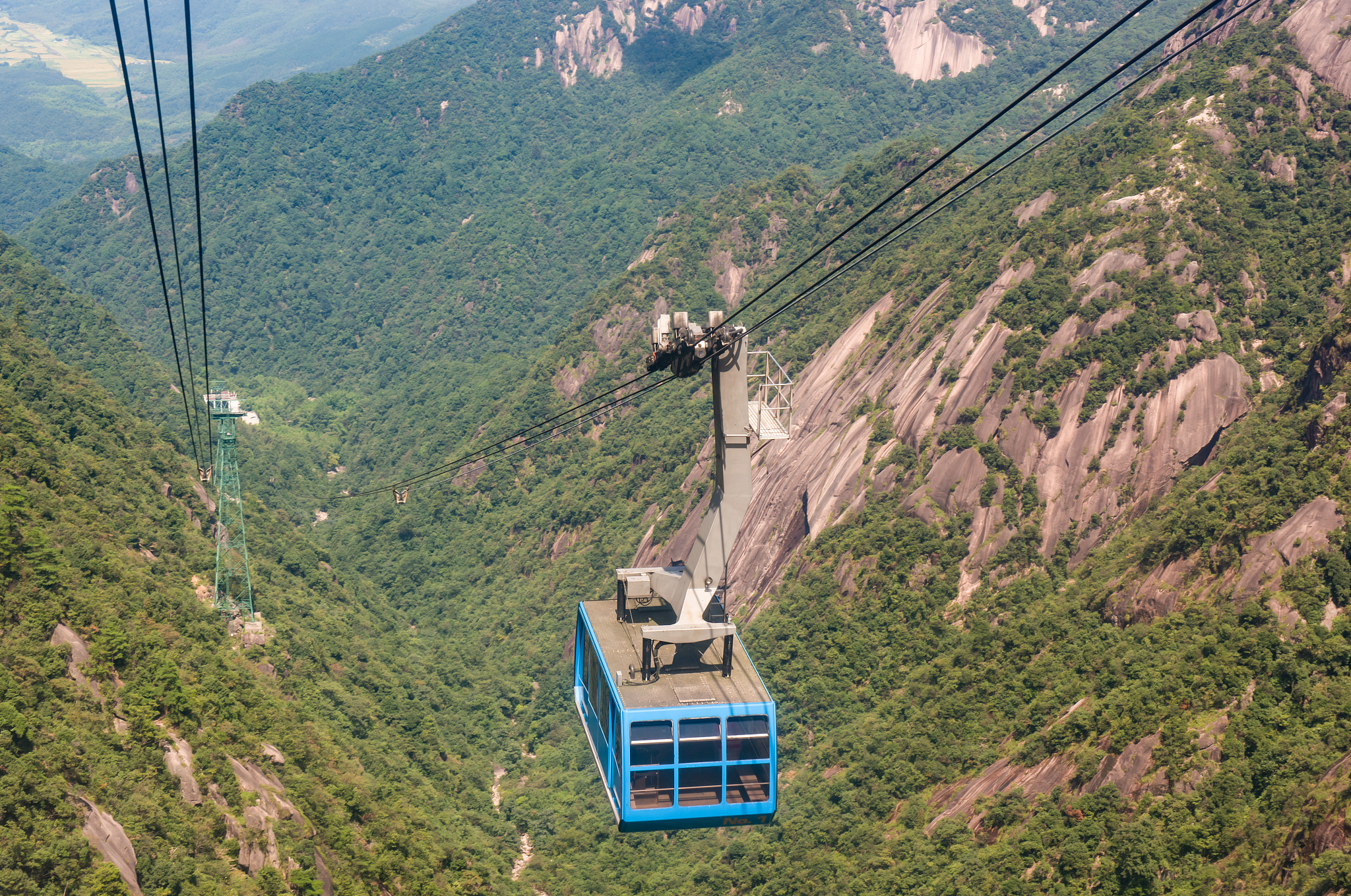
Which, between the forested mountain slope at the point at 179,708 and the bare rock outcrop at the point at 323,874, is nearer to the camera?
the forested mountain slope at the point at 179,708

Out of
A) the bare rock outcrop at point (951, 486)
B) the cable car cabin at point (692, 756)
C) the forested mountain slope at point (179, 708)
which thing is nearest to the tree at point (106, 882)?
the forested mountain slope at point (179, 708)

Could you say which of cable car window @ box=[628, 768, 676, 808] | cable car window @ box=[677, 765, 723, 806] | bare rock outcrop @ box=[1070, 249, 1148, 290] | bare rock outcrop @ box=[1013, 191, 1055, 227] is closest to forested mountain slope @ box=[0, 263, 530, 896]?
cable car window @ box=[628, 768, 676, 808]

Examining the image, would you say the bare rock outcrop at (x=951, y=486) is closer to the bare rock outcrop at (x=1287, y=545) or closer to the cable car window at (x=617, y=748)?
the bare rock outcrop at (x=1287, y=545)

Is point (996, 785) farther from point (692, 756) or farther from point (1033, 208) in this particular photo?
point (1033, 208)

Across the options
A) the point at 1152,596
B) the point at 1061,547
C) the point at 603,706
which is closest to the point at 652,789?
the point at 603,706

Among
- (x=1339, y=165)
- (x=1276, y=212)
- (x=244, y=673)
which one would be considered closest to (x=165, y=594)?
(x=244, y=673)

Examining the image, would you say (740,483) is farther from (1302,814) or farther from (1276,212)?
(1276,212)
